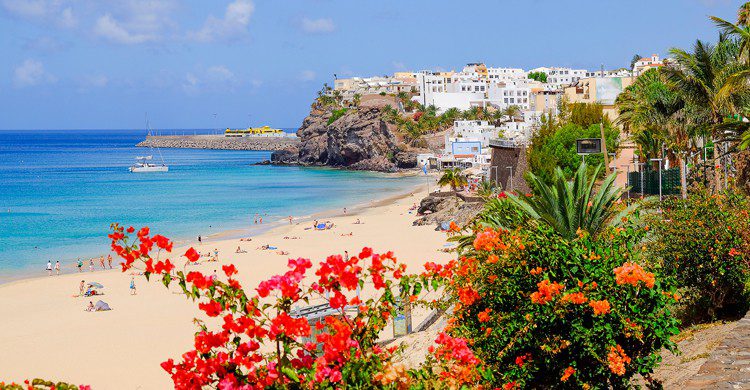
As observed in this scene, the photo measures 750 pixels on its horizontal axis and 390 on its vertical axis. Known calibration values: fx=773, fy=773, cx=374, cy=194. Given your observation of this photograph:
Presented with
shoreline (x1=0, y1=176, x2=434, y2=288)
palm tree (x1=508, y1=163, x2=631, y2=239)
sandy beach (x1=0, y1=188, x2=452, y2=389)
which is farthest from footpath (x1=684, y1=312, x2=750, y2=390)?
shoreline (x1=0, y1=176, x2=434, y2=288)

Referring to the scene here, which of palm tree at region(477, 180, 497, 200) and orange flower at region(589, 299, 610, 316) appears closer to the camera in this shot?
orange flower at region(589, 299, 610, 316)

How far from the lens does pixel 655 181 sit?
2647cm

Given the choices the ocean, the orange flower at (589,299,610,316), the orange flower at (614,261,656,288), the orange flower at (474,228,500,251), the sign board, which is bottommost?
the ocean

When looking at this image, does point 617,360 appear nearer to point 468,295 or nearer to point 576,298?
point 576,298

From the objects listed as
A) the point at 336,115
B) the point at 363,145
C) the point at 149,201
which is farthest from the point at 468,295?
the point at 336,115

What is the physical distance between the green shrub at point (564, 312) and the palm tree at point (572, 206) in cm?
429

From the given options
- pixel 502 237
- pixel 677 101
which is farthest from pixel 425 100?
pixel 502 237

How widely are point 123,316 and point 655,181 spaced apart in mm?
18228

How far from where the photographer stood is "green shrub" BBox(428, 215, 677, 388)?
6.16 metres

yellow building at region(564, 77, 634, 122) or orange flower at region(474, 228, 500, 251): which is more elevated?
yellow building at region(564, 77, 634, 122)

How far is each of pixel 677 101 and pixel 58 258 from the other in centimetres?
2800

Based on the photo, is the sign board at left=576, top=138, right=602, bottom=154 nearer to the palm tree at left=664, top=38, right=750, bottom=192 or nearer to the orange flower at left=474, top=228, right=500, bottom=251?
the palm tree at left=664, top=38, right=750, bottom=192

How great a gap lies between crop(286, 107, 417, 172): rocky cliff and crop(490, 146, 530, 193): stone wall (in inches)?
2072

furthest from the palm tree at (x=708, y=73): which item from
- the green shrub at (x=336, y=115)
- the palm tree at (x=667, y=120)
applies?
the green shrub at (x=336, y=115)
